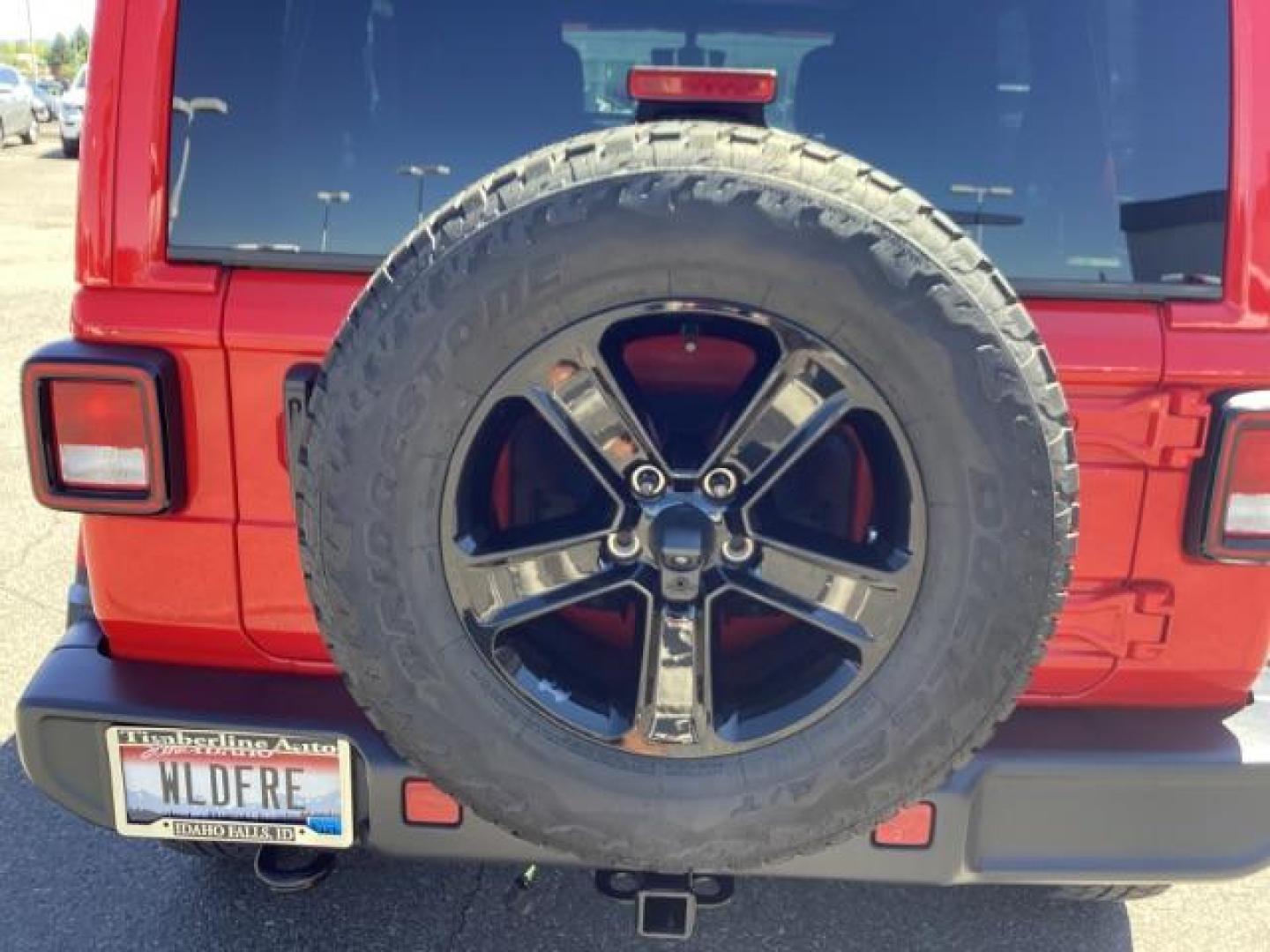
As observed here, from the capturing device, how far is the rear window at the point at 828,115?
1.91 m

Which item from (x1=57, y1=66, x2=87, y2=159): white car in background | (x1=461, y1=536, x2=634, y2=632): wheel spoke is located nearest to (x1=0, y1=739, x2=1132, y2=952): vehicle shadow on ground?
(x1=461, y1=536, x2=634, y2=632): wheel spoke

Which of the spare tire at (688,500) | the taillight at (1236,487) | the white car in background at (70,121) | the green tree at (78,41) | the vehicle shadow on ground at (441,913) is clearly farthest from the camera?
the green tree at (78,41)

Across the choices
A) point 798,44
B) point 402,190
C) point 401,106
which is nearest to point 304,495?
point 402,190

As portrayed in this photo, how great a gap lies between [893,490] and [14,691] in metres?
2.87

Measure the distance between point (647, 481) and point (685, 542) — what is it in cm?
10

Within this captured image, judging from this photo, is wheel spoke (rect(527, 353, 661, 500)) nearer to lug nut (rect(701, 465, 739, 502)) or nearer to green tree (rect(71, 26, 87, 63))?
lug nut (rect(701, 465, 739, 502))

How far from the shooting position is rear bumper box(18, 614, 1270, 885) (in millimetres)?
1896

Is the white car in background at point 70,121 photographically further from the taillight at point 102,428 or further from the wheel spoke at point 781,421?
the wheel spoke at point 781,421

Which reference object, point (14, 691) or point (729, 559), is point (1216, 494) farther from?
point (14, 691)

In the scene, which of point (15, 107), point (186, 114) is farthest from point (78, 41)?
point (186, 114)

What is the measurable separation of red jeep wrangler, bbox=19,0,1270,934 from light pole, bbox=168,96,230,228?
0.01 metres

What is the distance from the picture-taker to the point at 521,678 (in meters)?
1.75

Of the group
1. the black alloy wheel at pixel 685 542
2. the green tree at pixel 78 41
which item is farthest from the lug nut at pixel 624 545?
the green tree at pixel 78 41

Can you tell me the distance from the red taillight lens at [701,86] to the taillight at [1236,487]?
844 mm
